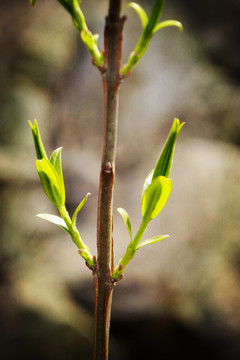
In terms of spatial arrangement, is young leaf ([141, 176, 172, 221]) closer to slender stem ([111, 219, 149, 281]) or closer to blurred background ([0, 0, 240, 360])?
slender stem ([111, 219, 149, 281])

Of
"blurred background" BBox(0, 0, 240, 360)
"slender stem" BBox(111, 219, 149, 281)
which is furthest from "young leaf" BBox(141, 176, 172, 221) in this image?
"blurred background" BBox(0, 0, 240, 360)

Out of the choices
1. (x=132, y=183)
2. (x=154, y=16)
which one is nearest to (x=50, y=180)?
(x=154, y=16)

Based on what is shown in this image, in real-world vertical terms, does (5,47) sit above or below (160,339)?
above

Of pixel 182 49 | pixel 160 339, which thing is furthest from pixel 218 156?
pixel 160 339

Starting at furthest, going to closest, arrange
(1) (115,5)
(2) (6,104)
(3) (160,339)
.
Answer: (2) (6,104) → (3) (160,339) → (1) (115,5)

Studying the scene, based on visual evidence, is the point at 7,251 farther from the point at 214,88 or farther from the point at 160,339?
the point at 214,88
